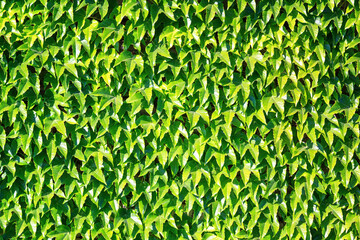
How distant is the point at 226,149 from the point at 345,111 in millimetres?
709

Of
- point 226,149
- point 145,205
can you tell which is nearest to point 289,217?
point 226,149

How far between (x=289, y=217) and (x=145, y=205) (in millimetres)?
839

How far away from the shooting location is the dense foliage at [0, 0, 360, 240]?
2025 millimetres

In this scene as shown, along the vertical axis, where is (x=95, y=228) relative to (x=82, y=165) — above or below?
below

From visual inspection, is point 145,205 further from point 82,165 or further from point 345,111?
point 345,111

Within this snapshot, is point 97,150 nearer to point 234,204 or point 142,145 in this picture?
point 142,145

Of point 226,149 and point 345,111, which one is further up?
point 345,111

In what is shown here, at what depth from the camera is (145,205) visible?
2109mm

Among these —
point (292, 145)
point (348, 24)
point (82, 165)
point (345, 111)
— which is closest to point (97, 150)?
point (82, 165)

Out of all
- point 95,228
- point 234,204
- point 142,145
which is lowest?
point 95,228

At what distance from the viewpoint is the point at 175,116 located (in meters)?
2.04

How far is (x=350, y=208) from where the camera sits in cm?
216

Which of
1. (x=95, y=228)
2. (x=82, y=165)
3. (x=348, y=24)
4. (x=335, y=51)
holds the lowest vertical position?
(x=95, y=228)

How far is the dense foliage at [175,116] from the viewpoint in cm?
203
